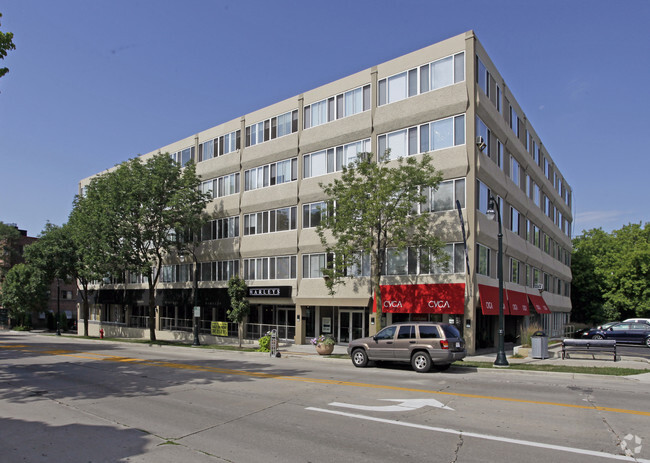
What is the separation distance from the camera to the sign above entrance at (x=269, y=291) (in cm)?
3312

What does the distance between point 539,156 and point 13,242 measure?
71667mm

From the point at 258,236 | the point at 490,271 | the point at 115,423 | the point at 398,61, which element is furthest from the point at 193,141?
the point at 115,423

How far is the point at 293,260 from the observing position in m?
33.5

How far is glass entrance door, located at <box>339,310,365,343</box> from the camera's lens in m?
30.6

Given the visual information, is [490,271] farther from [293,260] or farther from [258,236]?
[258,236]

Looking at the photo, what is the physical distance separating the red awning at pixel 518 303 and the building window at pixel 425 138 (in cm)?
1007

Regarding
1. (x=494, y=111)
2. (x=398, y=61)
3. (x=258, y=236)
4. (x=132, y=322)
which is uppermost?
(x=398, y=61)

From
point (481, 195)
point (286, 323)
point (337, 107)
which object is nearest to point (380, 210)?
point (481, 195)

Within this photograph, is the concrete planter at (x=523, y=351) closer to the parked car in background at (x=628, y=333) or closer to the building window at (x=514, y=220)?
the building window at (x=514, y=220)

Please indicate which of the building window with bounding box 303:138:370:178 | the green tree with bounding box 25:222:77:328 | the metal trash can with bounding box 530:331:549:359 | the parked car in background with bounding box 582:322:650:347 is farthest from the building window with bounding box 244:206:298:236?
the parked car in background with bounding box 582:322:650:347

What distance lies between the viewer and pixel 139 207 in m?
35.9

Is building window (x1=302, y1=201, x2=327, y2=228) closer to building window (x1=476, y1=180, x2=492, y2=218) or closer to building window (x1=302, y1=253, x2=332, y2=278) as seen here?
building window (x1=302, y1=253, x2=332, y2=278)

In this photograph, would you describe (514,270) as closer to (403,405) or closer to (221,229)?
(221,229)

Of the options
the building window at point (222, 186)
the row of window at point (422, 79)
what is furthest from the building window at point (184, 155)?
the row of window at point (422, 79)
